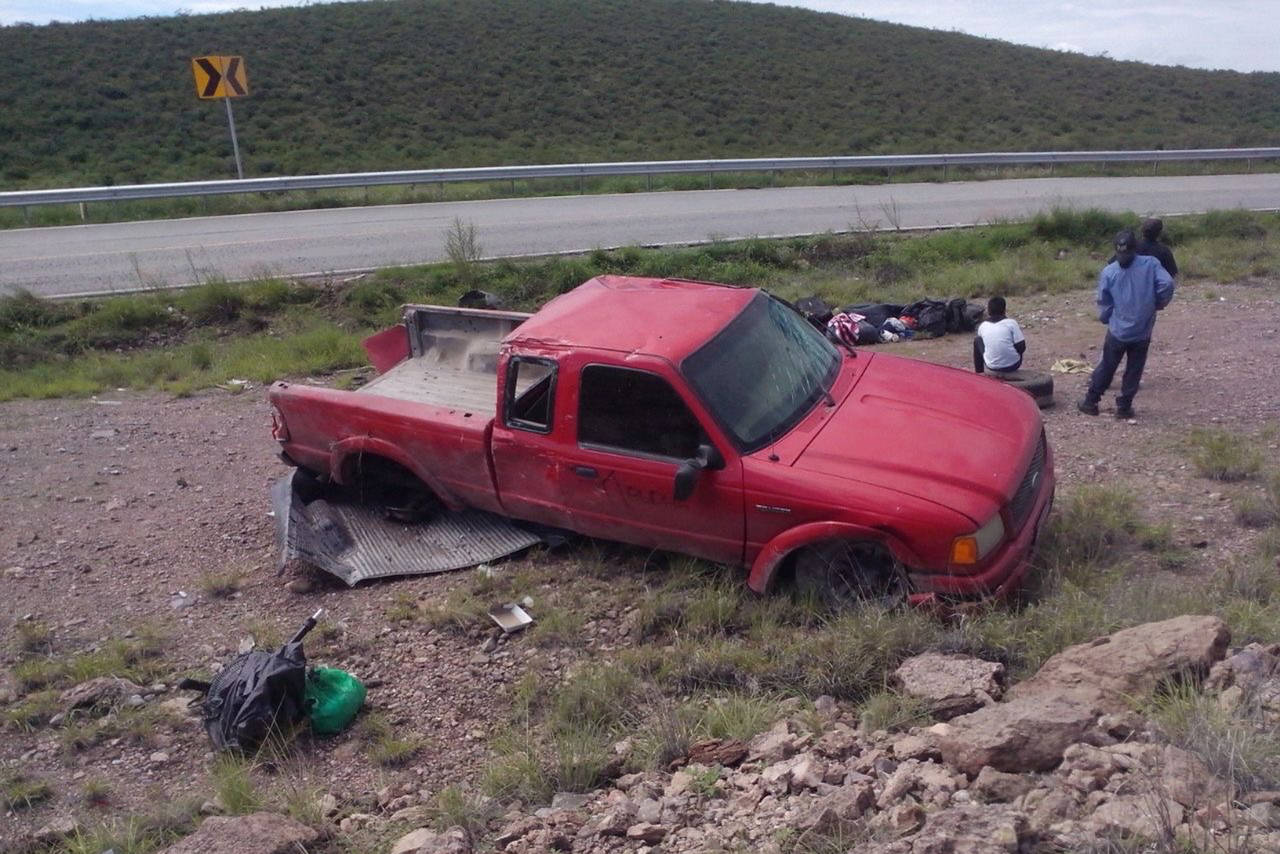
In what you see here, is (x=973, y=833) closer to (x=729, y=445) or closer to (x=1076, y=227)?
(x=729, y=445)

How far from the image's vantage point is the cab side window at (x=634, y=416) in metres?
5.64

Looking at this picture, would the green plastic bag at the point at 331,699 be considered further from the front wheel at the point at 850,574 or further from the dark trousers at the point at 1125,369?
the dark trousers at the point at 1125,369

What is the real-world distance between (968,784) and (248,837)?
2.42m

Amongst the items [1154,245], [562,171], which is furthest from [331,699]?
[562,171]

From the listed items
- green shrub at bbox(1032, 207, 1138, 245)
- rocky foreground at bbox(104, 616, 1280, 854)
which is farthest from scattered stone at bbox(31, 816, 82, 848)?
green shrub at bbox(1032, 207, 1138, 245)

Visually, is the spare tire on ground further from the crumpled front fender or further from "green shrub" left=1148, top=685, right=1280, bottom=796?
"green shrub" left=1148, top=685, right=1280, bottom=796

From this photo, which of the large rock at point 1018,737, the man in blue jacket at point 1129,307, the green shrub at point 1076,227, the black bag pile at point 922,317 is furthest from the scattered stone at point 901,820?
the green shrub at point 1076,227

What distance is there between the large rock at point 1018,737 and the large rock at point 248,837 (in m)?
2.25

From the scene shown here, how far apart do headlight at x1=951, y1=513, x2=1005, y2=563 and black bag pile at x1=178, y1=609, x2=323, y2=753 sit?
9.89ft

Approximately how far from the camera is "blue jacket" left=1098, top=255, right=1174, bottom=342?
7.92 m

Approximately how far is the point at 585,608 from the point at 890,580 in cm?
165

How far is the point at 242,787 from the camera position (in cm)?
432

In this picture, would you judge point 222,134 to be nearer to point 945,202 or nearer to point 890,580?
point 945,202

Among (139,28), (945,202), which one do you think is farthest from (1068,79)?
(139,28)
